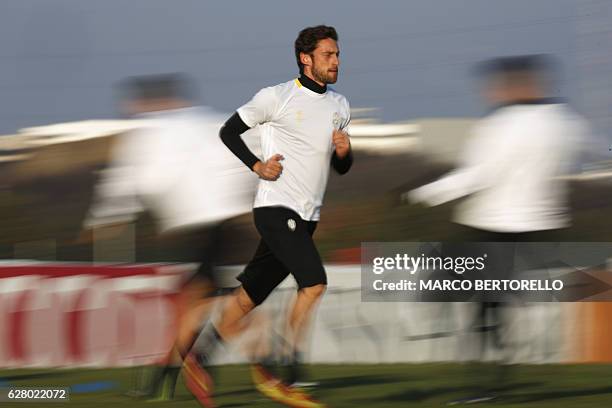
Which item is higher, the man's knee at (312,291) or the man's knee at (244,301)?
the man's knee at (312,291)

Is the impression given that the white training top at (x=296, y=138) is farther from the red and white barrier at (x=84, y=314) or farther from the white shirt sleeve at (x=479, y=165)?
the red and white barrier at (x=84, y=314)

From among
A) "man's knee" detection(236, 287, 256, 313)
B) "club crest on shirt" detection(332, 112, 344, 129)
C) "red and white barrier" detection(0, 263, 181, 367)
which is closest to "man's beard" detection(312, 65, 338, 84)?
"club crest on shirt" detection(332, 112, 344, 129)

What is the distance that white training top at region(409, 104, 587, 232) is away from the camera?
5781 mm

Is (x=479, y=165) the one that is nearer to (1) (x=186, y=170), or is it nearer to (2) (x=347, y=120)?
(2) (x=347, y=120)

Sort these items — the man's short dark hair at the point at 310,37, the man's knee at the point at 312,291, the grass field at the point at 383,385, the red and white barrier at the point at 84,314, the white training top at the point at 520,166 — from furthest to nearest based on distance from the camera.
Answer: the red and white barrier at the point at 84,314
the white training top at the point at 520,166
the grass field at the point at 383,385
the man's short dark hair at the point at 310,37
the man's knee at the point at 312,291

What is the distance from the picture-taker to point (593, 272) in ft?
26.4

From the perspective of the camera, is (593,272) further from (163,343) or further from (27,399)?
(27,399)

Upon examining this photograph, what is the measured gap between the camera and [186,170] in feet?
19.6

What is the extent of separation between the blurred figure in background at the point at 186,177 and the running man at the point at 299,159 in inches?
28.3

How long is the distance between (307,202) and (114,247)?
357 cm

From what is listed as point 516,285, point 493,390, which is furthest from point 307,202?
point 516,285

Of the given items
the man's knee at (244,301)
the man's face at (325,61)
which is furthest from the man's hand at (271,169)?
the man's knee at (244,301)

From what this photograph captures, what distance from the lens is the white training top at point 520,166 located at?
5781 millimetres

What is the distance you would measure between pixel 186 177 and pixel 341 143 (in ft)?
3.65
